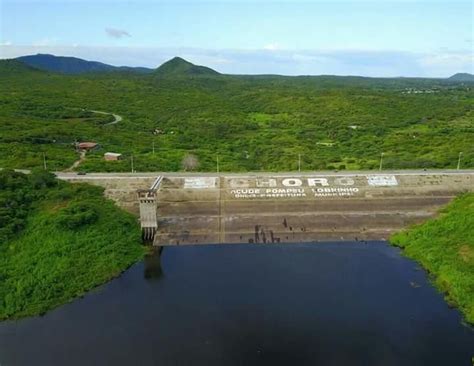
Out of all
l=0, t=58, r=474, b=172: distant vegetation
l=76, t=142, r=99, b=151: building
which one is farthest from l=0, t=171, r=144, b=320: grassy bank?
l=76, t=142, r=99, b=151: building

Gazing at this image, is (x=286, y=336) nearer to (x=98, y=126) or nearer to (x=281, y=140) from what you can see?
(x=281, y=140)

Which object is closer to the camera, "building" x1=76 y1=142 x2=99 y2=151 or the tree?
the tree

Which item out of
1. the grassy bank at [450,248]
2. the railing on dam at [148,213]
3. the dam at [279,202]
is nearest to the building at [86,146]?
the dam at [279,202]

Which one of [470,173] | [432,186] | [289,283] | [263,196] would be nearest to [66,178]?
[263,196]

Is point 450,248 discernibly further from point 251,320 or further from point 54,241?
point 54,241

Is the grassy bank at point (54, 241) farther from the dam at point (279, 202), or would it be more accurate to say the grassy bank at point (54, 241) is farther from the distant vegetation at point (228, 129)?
the distant vegetation at point (228, 129)

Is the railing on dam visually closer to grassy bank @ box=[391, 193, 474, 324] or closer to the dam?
the dam

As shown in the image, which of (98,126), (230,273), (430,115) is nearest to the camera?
(230,273)
